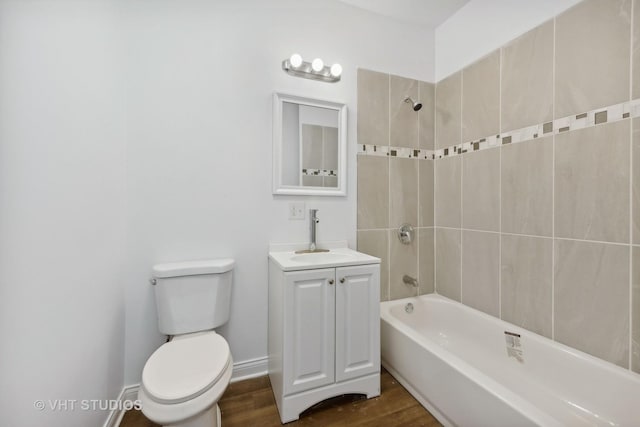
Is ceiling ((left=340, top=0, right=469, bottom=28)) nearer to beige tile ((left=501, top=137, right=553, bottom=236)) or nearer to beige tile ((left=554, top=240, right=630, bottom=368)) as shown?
beige tile ((left=501, top=137, right=553, bottom=236))

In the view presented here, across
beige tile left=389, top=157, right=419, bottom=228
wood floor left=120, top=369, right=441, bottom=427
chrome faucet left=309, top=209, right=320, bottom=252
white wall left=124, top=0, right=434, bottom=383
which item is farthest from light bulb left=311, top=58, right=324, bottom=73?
wood floor left=120, top=369, right=441, bottom=427

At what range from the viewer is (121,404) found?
1.41 metres

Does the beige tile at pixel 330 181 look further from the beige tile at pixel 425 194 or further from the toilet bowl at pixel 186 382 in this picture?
the toilet bowl at pixel 186 382

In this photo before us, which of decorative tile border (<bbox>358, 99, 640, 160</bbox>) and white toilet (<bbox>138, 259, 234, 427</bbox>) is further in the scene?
decorative tile border (<bbox>358, 99, 640, 160</bbox>)

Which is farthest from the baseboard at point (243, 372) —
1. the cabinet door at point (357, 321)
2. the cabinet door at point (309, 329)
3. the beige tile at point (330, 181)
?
the beige tile at point (330, 181)

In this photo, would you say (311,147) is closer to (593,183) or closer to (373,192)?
(373,192)

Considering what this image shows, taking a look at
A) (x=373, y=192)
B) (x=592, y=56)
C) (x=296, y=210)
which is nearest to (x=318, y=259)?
(x=296, y=210)

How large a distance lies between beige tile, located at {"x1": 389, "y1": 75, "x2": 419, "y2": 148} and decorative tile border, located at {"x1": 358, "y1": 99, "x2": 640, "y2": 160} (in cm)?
8

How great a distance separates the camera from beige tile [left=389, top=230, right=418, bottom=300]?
2076 millimetres

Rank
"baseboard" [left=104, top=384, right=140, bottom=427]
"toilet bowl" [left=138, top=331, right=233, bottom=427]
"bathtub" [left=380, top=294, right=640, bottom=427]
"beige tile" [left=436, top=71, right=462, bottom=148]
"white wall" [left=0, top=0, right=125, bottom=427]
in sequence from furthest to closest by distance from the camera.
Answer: "beige tile" [left=436, top=71, right=462, bottom=148] < "baseboard" [left=104, top=384, right=140, bottom=427] < "bathtub" [left=380, top=294, right=640, bottom=427] < "toilet bowl" [left=138, top=331, right=233, bottom=427] < "white wall" [left=0, top=0, right=125, bottom=427]

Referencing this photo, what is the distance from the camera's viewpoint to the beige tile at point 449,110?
1977mm

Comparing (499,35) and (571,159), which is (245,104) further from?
(571,159)

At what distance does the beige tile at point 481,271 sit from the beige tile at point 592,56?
0.85 meters

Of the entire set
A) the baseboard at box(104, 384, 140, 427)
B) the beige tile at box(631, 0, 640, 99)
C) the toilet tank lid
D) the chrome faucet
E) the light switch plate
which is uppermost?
the beige tile at box(631, 0, 640, 99)
